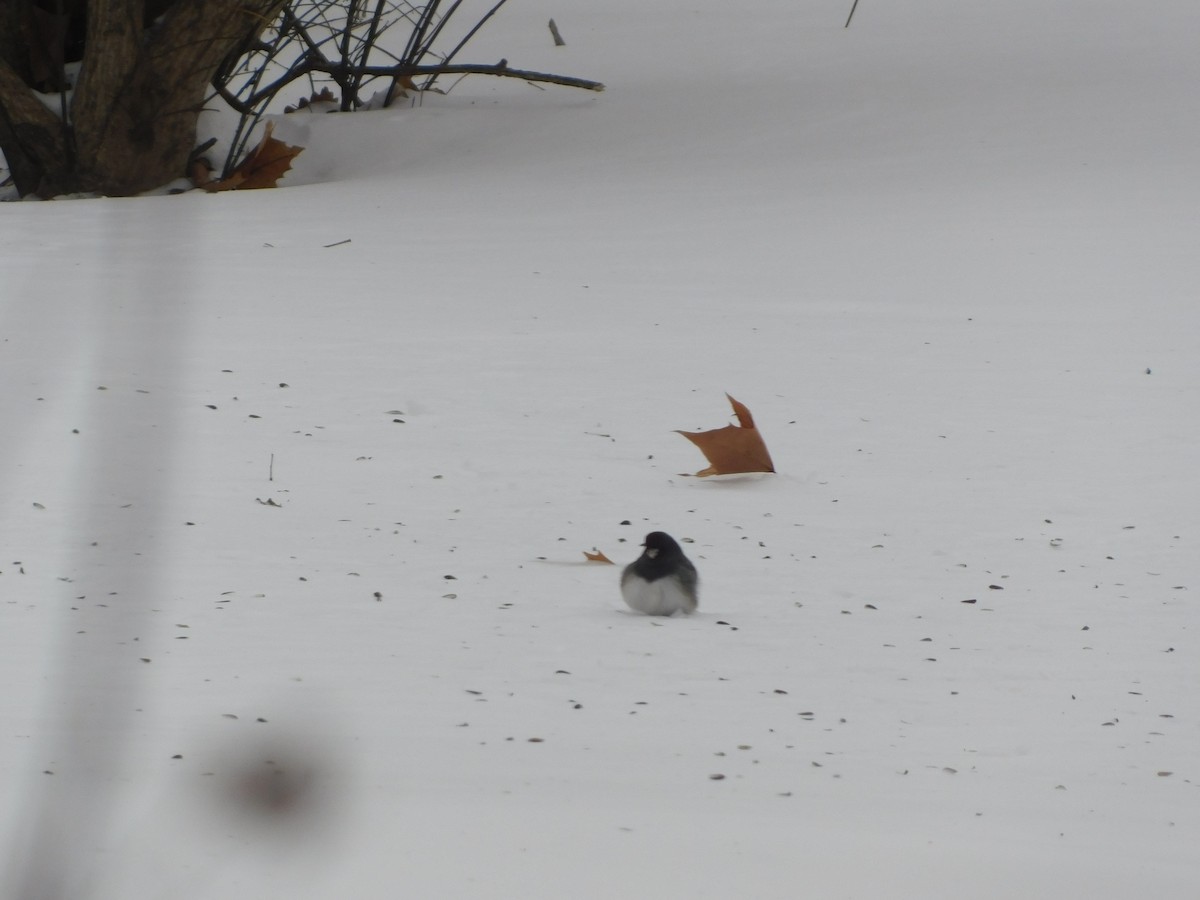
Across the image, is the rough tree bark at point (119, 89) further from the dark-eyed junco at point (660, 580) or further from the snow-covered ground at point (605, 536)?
the dark-eyed junco at point (660, 580)

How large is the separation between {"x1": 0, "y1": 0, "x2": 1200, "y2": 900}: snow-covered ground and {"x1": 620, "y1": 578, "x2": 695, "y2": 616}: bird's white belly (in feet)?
0.30

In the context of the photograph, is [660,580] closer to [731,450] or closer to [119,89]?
[731,450]

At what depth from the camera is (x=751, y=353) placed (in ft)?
20.6

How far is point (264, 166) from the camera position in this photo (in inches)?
411

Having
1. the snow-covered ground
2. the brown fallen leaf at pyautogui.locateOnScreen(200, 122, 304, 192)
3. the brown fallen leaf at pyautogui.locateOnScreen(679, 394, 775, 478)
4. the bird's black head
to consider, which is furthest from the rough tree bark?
the bird's black head

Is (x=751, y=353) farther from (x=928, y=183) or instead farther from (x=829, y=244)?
(x=928, y=183)

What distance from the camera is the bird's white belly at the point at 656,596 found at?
3.40 metres

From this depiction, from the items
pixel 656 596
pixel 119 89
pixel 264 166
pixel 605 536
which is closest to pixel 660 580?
pixel 656 596

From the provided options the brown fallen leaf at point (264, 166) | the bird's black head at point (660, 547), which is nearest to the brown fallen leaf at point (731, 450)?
the bird's black head at point (660, 547)

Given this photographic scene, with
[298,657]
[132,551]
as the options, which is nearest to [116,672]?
[298,657]

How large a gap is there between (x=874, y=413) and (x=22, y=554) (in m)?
3.00

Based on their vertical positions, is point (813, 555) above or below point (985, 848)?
below

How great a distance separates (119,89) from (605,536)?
652cm

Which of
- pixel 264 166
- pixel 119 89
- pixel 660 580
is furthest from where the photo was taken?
pixel 264 166
